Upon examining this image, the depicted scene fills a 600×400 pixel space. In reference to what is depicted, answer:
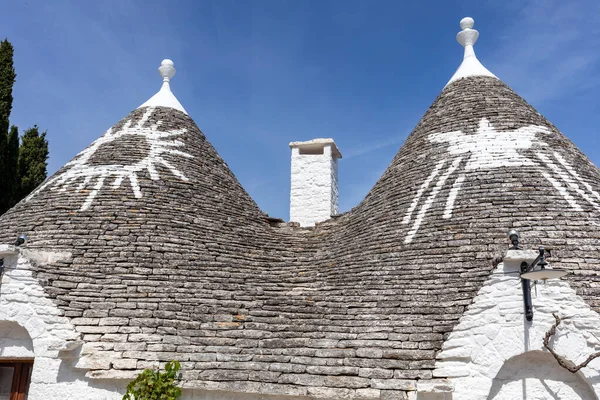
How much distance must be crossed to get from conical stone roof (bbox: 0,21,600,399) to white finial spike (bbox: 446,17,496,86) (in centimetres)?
6

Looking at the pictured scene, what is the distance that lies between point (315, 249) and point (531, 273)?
15.1ft

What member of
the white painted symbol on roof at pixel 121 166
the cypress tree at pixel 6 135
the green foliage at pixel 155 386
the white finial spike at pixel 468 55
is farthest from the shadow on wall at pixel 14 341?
the cypress tree at pixel 6 135

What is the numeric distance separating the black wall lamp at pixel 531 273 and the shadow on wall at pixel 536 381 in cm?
49

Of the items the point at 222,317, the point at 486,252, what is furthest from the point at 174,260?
the point at 486,252

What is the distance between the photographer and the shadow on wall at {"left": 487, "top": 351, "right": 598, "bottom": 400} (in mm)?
5234

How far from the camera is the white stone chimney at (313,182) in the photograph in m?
10.8

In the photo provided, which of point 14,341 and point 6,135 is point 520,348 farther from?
point 6,135

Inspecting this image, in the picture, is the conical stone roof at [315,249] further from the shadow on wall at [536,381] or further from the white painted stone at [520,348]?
the shadow on wall at [536,381]

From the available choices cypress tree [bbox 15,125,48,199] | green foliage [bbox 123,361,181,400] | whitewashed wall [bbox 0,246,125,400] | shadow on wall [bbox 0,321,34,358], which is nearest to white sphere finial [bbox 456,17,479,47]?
green foliage [bbox 123,361,181,400]

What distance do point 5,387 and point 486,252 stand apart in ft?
20.3

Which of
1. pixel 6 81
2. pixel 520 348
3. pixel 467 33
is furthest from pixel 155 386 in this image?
pixel 6 81

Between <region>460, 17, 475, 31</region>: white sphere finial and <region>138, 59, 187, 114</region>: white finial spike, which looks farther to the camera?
<region>138, 59, 187, 114</region>: white finial spike

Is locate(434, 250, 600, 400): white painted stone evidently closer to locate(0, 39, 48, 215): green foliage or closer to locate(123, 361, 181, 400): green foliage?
locate(123, 361, 181, 400): green foliage

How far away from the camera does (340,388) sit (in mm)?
5355
